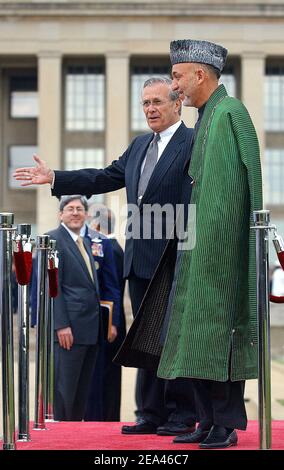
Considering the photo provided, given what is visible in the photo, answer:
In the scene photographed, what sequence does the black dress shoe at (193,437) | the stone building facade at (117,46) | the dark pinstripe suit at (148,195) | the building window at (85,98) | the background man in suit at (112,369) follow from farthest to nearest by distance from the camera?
the building window at (85,98) → the stone building facade at (117,46) → the background man in suit at (112,369) → the dark pinstripe suit at (148,195) → the black dress shoe at (193,437)

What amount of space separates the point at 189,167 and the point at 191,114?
166 ft

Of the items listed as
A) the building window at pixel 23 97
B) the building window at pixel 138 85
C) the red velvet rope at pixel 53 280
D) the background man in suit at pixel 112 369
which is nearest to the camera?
the red velvet rope at pixel 53 280

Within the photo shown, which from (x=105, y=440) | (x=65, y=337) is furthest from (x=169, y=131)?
(x=65, y=337)

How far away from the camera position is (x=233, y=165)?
627 cm

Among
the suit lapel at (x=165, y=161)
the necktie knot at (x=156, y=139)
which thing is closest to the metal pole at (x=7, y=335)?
the suit lapel at (x=165, y=161)

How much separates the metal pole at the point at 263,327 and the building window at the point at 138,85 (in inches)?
2267

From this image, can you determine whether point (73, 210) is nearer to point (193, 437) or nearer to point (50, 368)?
point (50, 368)

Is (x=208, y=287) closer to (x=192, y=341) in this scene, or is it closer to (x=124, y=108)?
(x=192, y=341)

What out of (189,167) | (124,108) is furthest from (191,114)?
(189,167)

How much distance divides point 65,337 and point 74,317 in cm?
22

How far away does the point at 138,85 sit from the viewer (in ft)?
210

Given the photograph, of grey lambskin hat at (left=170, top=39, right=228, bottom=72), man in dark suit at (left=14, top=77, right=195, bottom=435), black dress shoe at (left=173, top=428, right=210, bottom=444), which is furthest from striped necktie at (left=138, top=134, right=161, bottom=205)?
black dress shoe at (left=173, top=428, right=210, bottom=444)

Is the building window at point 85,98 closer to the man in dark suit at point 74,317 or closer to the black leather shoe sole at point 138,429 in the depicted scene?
the man in dark suit at point 74,317

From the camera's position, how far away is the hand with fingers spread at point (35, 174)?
706 centimetres
